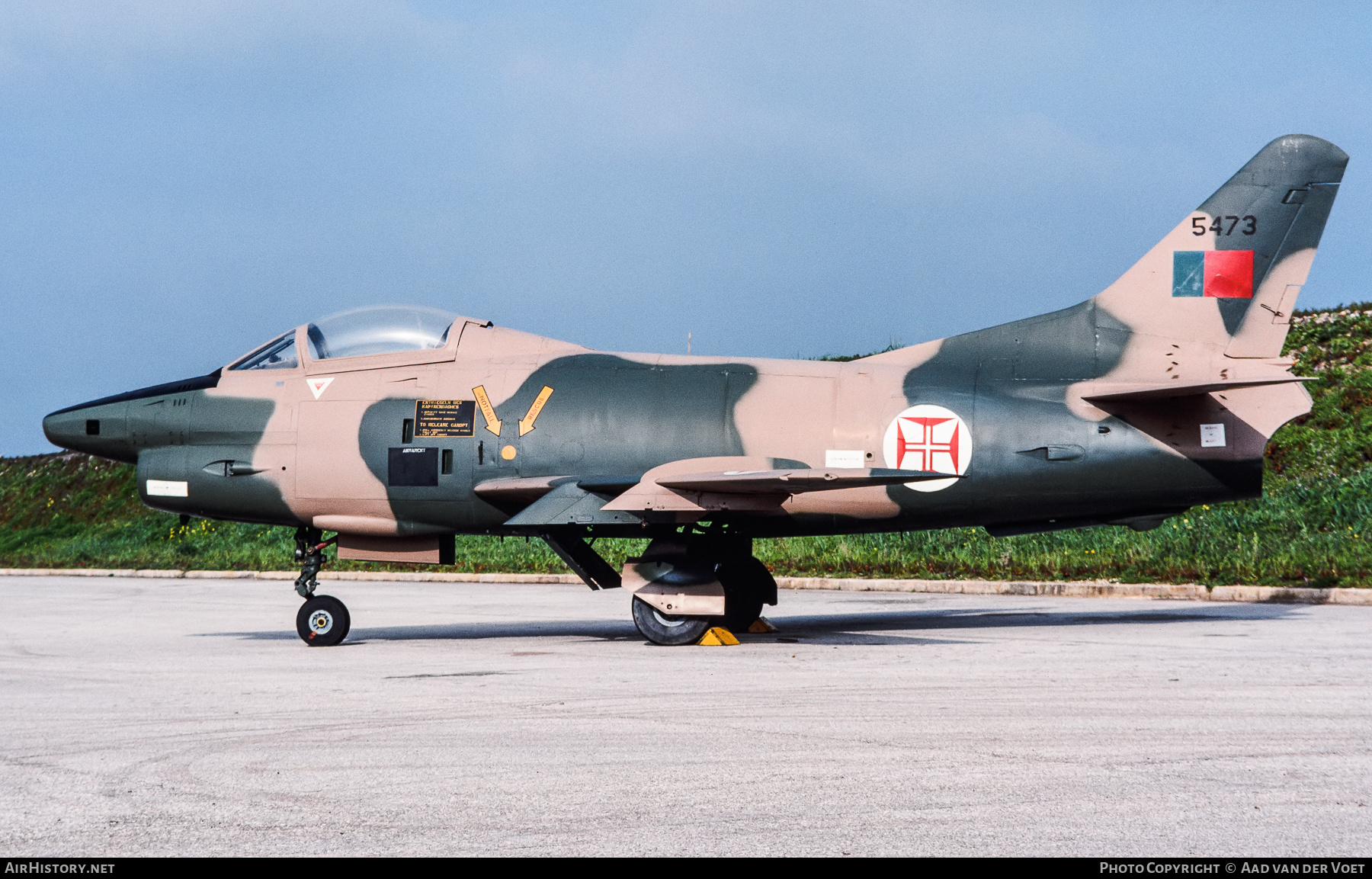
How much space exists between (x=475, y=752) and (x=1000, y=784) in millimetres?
2481

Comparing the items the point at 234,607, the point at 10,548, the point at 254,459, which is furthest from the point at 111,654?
the point at 10,548

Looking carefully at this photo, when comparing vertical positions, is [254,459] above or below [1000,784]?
above

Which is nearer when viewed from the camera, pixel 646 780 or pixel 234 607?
pixel 646 780

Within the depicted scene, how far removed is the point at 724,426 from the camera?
39.3 ft

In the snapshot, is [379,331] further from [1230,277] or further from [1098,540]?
[1098,540]

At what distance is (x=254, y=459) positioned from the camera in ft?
41.2

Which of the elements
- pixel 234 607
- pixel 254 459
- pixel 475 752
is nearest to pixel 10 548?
pixel 234 607

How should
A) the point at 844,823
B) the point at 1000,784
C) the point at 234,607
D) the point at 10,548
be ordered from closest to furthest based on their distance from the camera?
the point at 844,823 → the point at 1000,784 → the point at 234,607 → the point at 10,548

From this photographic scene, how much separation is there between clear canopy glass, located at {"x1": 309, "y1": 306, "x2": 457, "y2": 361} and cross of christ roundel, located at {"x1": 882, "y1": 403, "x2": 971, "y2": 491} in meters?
4.70

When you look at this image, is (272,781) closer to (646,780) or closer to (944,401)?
(646,780)

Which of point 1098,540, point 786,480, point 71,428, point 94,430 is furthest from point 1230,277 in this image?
point 71,428

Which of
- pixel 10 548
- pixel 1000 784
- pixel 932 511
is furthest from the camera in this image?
pixel 10 548

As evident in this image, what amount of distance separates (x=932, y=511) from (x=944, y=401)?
3.54 ft

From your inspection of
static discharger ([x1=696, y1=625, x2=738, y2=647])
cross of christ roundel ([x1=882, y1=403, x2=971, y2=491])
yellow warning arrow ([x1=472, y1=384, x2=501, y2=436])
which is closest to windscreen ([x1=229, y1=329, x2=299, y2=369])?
yellow warning arrow ([x1=472, y1=384, x2=501, y2=436])
